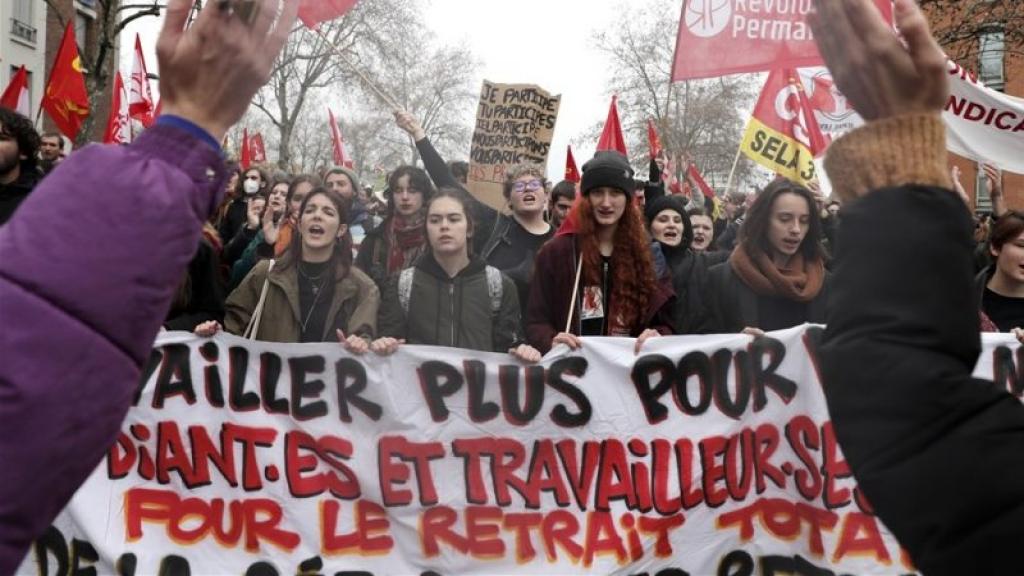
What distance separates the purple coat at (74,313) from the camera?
30.3 inches

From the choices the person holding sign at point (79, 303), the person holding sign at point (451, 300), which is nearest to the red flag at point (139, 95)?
the person holding sign at point (451, 300)

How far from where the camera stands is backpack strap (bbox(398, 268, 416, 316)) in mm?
4664

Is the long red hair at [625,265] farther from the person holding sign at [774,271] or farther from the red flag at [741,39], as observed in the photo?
the red flag at [741,39]

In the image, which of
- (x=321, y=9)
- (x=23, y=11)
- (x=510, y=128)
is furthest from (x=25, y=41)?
(x=321, y=9)

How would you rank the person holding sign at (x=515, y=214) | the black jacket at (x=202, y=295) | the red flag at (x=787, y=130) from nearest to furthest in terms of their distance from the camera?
the black jacket at (x=202, y=295) < the person holding sign at (x=515, y=214) < the red flag at (x=787, y=130)

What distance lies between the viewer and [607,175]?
15.8 ft

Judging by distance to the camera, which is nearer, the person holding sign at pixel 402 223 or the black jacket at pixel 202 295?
the black jacket at pixel 202 295

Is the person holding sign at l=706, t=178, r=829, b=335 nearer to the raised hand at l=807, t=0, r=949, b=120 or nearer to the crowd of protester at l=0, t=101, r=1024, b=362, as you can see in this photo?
the crowd of protester at l=0, t=101, r=1024, b=362

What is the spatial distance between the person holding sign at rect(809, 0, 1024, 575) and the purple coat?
24.2 inches

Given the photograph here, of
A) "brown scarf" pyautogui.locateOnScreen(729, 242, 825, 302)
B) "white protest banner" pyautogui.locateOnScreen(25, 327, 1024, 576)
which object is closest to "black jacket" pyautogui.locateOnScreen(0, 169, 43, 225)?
"white protest banner" pyautogui.locateOnScreen(25, 327, 1024, 576)

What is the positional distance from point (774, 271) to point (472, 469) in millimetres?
1736

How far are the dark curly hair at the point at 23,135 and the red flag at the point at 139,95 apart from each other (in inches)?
198

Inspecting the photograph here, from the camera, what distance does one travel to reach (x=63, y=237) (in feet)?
2.57

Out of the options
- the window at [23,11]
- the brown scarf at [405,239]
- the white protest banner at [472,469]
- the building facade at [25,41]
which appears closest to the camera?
the white protest banner at [472,469]
